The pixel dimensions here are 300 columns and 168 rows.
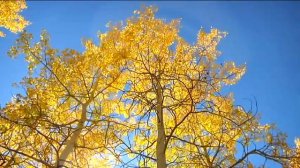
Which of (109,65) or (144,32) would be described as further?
(109,65)

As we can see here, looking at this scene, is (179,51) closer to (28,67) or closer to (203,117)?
(203,117)

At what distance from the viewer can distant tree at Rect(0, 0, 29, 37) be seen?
9180mm

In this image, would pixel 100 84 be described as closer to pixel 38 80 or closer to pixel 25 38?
pixel 38 80

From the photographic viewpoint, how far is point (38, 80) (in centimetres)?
728

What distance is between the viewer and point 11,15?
945 cm

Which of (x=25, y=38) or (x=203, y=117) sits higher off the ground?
(x=25, y=38)

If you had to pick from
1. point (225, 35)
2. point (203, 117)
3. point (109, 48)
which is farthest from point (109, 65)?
point (225, 35)

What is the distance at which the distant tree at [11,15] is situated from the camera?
918cm

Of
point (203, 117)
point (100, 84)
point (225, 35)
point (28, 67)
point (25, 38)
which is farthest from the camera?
point (225, 35)

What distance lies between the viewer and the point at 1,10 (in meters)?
9.08

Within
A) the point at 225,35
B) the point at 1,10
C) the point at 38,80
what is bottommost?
the point at 38,80

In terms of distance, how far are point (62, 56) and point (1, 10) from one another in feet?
9.77

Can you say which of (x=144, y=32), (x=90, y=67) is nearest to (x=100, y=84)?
(x=90, y=67)

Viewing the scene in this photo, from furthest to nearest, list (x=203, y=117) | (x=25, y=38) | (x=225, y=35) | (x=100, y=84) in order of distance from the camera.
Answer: (x=225, y=35), (x=100, y=84), (x=25, y=38), (x=203, y=117)
